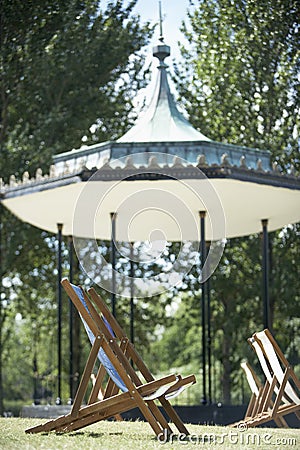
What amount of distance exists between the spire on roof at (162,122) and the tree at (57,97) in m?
3.59

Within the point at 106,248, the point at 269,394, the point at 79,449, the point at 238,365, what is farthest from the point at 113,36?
the point at 79,449

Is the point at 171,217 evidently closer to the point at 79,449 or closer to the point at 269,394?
the point at 269,394

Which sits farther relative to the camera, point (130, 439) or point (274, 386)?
point (274, 386)

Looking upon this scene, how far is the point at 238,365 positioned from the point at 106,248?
3075 mm

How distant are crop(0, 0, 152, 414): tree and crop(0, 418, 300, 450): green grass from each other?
8182 millimetres

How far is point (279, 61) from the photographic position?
1331 centimetres

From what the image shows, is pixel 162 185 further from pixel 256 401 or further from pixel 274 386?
pixel 274 386

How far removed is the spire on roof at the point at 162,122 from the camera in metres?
9.04

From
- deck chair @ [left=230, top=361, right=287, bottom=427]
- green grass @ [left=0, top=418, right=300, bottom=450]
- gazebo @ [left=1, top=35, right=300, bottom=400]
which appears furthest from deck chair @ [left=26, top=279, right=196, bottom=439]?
gazebo @ [left=1, top=35, right=300, bottom=400]

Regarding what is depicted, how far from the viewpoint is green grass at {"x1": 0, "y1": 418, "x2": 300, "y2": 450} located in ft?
14.8

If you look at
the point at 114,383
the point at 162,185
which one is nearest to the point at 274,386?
the point at 114,383

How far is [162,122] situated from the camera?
938 cm

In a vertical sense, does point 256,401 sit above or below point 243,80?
below

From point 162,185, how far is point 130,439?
3.93 m
